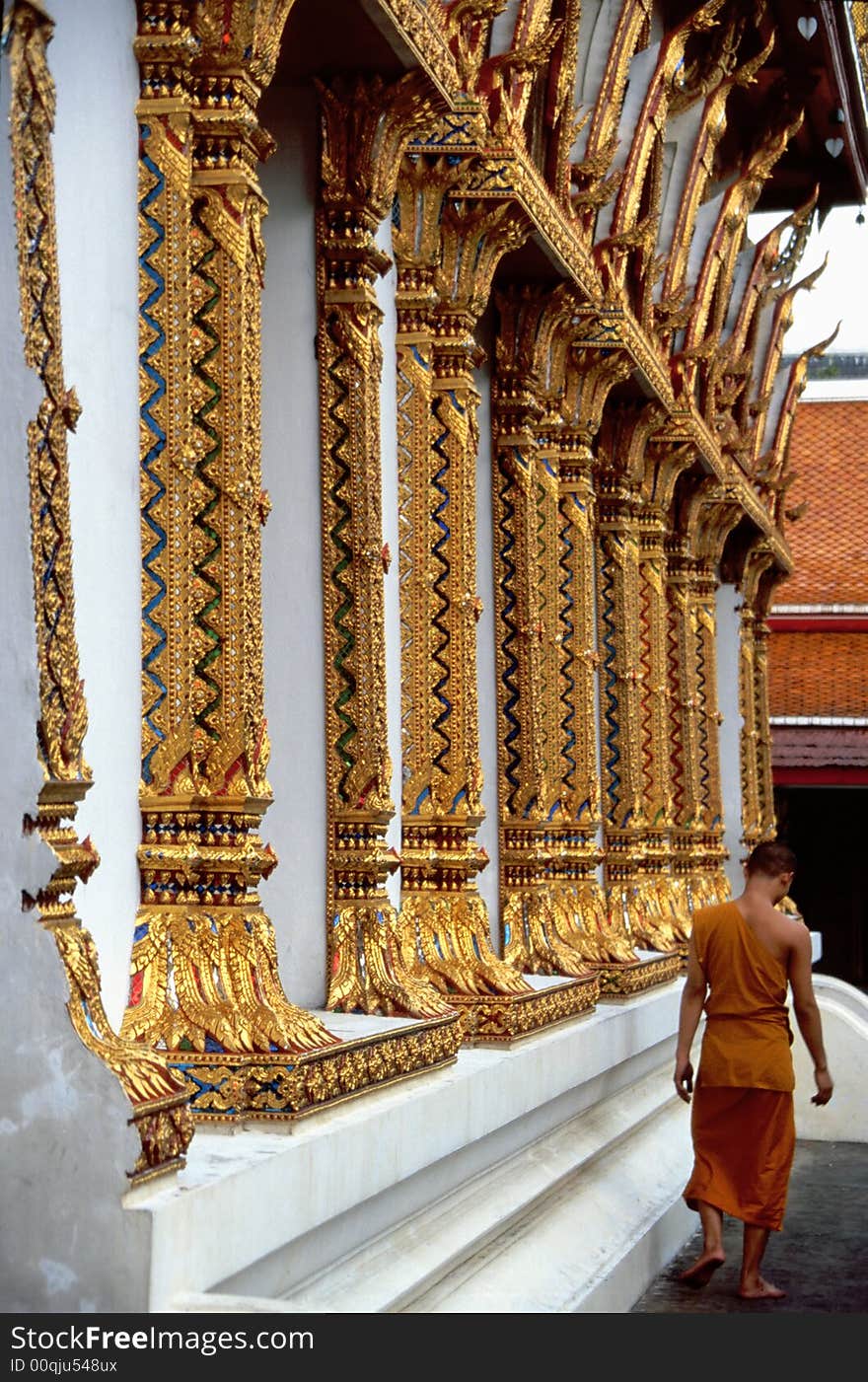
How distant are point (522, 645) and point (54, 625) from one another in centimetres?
406

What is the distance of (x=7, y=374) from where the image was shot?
3.33m

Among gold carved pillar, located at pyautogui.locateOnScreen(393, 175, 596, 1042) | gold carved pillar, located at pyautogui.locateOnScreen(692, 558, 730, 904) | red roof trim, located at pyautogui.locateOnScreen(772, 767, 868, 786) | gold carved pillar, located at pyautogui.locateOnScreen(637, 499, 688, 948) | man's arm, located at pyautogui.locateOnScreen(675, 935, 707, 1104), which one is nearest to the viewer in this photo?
gold carved pillar, located at pyautogui.locateOnScreen(393, 175, 596, 1042)

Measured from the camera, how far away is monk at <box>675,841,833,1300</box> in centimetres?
647

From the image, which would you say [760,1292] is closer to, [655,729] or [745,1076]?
[745,1076]

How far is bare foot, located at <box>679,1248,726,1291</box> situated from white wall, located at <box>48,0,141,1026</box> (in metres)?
3.16

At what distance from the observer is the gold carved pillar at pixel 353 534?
16.8 feet

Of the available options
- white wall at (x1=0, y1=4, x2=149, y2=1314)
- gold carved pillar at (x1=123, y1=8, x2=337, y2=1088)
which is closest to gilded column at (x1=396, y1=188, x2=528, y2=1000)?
gold carved pillar at (x1=123, y1=8, x2=337, y2=1088)

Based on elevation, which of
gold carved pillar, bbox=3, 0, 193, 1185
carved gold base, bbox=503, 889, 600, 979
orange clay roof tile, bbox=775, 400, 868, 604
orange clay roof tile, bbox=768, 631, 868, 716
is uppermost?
orange clay roof tile, bbox=775, 400, 868, 604

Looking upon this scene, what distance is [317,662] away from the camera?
203 inches

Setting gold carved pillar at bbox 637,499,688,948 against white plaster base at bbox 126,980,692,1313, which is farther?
gold carved pillar at bbox 637,499,688,948

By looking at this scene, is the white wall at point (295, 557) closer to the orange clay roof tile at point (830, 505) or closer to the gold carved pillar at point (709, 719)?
the gold carved pillar at point (709, 719)

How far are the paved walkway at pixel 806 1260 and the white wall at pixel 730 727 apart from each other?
13.1ft

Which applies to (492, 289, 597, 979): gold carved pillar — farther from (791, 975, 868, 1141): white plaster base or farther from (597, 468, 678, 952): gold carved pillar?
(791, 975, 868, 1141): white plaster base

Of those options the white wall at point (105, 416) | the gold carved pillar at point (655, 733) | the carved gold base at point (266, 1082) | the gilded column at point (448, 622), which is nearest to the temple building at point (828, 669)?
the gold carved pillar at point (655, 733)
